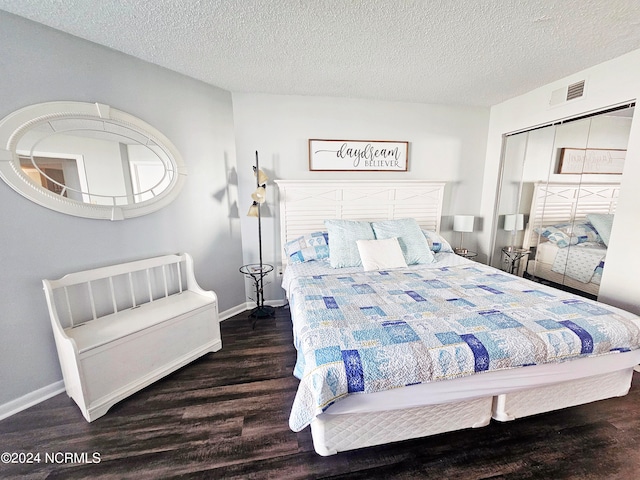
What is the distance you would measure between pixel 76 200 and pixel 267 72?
1817 millimetres

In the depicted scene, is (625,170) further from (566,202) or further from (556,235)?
(556,235)

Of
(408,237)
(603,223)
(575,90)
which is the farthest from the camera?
(408,237)

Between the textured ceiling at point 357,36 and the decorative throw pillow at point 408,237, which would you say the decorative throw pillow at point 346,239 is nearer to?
the decorative throw pillow at point 408,237

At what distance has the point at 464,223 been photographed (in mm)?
3170

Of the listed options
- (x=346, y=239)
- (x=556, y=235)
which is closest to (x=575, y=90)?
(x=556, y=235)

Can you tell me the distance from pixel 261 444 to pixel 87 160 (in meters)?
2.21

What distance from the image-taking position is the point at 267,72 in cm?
231

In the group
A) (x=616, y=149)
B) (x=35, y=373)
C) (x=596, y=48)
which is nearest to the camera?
(x=35, y=373)

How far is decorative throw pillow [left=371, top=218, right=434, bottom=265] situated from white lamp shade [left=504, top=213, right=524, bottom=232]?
118 centimetres

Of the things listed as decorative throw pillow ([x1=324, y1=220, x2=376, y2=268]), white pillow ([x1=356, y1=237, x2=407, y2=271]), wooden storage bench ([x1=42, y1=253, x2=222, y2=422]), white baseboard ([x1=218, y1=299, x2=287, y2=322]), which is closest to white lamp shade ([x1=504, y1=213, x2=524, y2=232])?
white pillow ([x1=356, y1=237, x2=407, y2=271])

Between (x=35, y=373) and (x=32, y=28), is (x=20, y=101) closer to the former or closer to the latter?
(x=32, y=28)

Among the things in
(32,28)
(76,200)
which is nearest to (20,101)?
(32,28)

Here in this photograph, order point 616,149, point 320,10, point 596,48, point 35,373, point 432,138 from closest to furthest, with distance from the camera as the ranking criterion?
1. point 320,10
2. point 35,373
3. point 596,48
4. point 616,149
5. point 432,138

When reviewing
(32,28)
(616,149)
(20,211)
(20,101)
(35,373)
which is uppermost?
(32,28)
